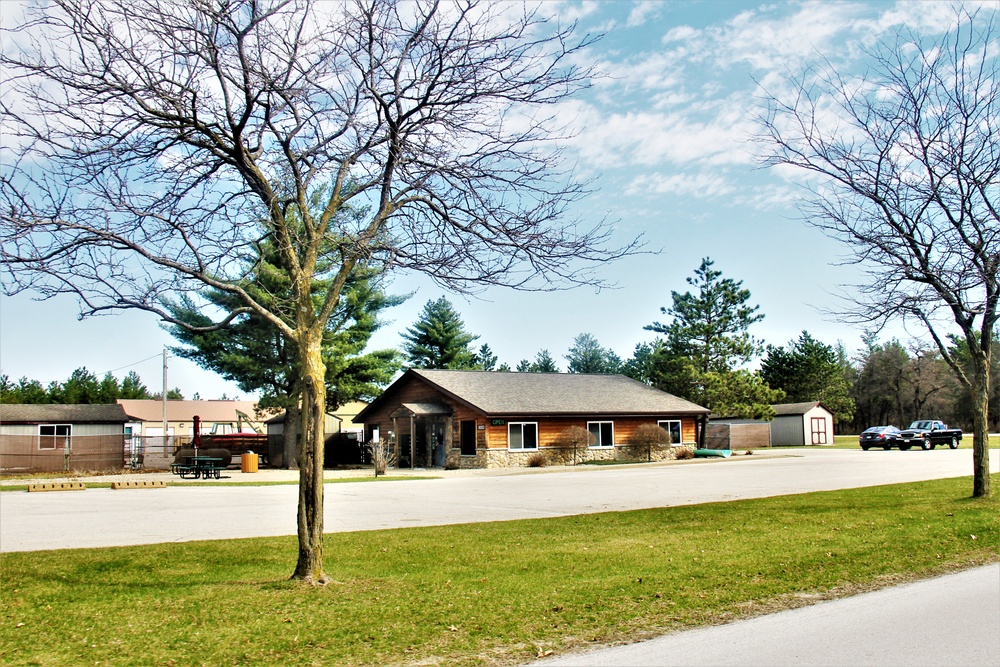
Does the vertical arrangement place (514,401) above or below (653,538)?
above

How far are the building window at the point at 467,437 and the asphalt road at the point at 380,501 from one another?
24.2ft

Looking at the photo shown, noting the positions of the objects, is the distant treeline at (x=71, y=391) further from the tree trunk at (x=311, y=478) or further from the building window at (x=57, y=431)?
the tree trunk at (x=311, y=478)

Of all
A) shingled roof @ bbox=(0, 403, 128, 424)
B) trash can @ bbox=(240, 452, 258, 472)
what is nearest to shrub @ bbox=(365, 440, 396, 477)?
trash can @ bbox=(240, 452, 258, 472)

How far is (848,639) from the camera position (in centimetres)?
688

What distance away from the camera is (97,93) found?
338 inches

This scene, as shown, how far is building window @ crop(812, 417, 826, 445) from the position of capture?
72125 millimetres

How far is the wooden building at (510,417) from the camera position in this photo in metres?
39.6

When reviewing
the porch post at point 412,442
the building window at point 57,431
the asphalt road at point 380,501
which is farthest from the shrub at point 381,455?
the building window at point 57,431

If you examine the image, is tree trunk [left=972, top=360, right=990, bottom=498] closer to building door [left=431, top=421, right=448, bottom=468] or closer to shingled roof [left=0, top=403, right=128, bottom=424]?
building door [left=431, top=421, right=448, bottom=468]

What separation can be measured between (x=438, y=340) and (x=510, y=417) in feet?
107

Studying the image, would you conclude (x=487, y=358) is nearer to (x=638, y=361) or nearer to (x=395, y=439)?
(x=638, y=361)

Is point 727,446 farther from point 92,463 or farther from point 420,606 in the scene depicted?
point 420,606

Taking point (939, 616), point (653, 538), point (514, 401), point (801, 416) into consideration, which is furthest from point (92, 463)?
point (801, 416)

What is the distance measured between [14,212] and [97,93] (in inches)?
59.0
